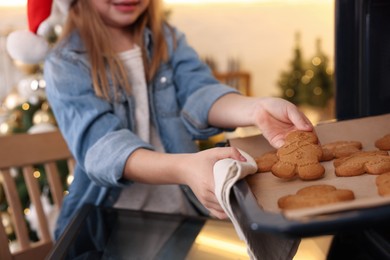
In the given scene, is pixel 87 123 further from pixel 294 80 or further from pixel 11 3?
pixel 11 3

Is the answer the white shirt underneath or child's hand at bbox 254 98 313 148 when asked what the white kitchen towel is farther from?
the white shirt underneath

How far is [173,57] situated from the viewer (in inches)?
41.6

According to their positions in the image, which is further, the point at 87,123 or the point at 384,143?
the point at 87,123

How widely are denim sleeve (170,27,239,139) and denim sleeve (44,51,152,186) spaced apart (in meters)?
0.15

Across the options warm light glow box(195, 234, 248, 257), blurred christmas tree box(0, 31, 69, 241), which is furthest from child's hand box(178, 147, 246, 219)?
blurred christmas tree box(0, 31, 69, 241)

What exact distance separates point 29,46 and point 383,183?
0.80m

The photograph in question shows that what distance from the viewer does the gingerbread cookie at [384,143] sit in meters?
0.58

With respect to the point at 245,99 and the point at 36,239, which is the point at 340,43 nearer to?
the point at 245,99

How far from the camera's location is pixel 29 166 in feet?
3.24

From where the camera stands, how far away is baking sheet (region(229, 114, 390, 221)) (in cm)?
32

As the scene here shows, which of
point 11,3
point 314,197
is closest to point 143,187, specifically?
point 314,197

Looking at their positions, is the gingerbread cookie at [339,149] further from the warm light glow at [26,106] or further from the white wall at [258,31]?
the white wall at [258,31]

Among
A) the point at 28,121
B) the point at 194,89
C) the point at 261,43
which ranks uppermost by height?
the point at 194,89

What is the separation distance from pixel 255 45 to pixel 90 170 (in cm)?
302
